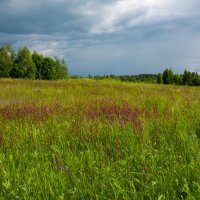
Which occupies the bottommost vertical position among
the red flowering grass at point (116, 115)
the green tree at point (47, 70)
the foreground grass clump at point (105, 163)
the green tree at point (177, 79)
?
the foreground grass clump at point (105, 163)

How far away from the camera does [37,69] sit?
66188mm

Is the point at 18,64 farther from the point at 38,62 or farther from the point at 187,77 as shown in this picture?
the point at 187,77

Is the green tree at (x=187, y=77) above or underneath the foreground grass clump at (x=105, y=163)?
above

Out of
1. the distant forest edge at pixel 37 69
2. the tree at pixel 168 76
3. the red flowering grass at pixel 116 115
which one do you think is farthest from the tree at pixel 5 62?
the red flowering grass at pixel 116 115

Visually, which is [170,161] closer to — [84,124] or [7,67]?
[84,124]

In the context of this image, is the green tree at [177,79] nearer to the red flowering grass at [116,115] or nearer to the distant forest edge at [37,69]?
the distant forest edge at [37,69]

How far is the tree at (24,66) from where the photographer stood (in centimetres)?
5862

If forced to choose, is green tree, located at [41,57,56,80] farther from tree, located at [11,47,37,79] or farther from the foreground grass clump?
the foreground grass clump

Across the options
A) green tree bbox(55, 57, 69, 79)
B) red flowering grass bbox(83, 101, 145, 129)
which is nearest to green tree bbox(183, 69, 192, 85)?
green tree bbox(55, 57, 69, 79)

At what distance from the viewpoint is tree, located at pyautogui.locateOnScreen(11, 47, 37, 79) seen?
192 ft

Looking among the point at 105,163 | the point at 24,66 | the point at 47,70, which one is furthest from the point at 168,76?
the point at 105,163

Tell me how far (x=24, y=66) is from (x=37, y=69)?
22.9 feet

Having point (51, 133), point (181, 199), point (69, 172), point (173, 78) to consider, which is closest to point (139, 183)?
point (181, 199)

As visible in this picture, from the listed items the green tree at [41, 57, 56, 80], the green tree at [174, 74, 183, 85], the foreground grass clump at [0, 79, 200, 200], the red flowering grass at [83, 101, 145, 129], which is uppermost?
the green tree at [41, 57, 56, 80]
